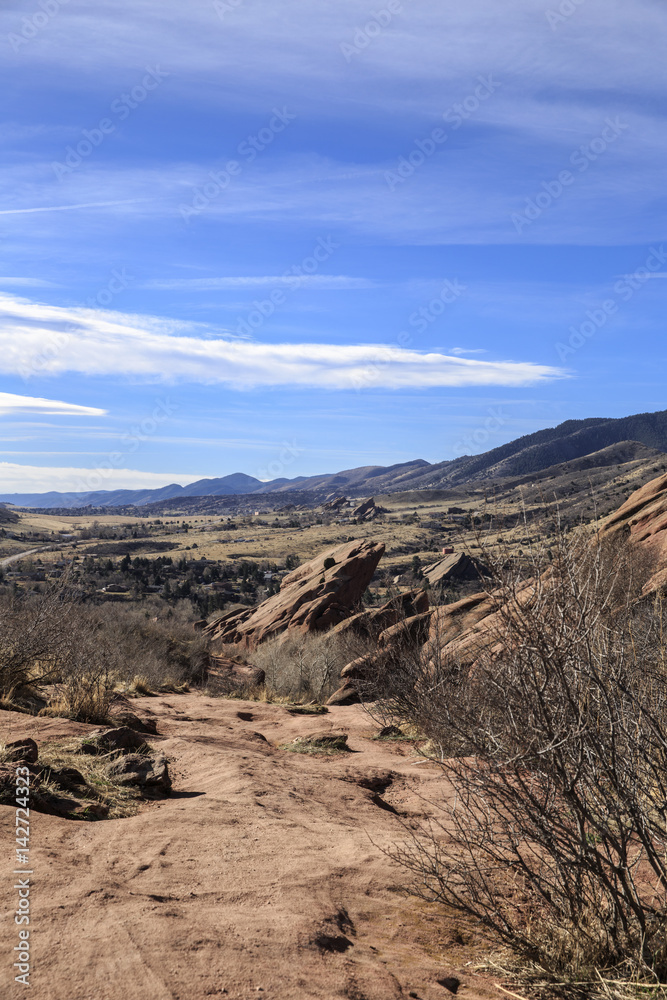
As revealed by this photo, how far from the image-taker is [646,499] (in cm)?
3055

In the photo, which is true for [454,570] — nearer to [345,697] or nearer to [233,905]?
[345,697]

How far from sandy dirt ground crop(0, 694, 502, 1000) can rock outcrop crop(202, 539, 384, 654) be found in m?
25.1

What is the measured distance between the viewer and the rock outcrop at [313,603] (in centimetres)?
3553

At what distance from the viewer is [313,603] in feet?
118

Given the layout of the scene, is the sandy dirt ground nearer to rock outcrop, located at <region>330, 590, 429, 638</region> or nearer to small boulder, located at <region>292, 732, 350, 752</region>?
small boulder, located at <region>292, 732, 350, 752</region>

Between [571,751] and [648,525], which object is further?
[648,525]

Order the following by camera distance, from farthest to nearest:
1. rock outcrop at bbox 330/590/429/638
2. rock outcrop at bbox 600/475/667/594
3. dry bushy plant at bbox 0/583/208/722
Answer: rock outcrop at bbox 330/590/429/638 → rock outcrop at bbox 600/475/667/594 → dry bushy plant at bbox 0/583/208/722

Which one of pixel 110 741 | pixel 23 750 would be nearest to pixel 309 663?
pixel 110 741

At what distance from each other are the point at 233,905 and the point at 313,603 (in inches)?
1197

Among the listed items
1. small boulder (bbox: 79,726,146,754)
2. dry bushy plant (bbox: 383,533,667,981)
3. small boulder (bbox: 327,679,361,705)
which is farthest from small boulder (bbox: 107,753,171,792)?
small boulder (bbox: 327,679,361,705)

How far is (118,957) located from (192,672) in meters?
26.3

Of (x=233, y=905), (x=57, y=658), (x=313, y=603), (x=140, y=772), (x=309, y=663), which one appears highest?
(x=57, y=658)

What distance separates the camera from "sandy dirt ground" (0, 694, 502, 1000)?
14.0ft

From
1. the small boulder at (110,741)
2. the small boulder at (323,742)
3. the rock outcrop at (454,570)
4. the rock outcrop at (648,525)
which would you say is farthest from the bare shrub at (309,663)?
the small boulder at (110,741)
